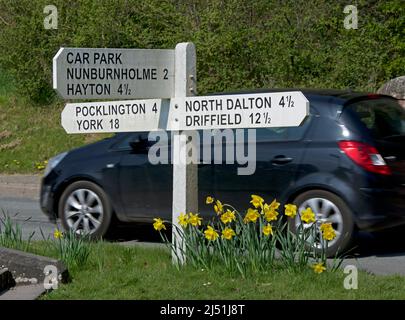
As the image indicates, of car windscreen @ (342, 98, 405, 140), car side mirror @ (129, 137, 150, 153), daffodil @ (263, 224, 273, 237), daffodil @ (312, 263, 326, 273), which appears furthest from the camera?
car side mirror @ (129, 137, 150, 153)

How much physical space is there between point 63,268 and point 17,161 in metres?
11.4

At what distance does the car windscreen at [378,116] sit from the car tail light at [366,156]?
22 cm

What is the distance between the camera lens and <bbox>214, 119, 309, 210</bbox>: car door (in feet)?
32.7

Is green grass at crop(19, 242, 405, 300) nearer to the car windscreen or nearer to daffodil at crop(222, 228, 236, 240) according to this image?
daffodil at crop(222, 228, 236, 240)

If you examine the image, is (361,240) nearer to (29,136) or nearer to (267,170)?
(267,170)

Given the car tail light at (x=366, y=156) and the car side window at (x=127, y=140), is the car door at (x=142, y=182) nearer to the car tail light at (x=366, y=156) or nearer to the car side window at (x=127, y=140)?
the car side window at (x=127, y=140)

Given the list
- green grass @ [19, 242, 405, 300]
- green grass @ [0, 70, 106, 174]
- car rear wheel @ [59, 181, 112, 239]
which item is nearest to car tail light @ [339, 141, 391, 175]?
green grass @ [19, 242, 405, 300]

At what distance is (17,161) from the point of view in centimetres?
1898

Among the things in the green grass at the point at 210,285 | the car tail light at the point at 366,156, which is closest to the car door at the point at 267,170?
the car tail light at the point at 366,156

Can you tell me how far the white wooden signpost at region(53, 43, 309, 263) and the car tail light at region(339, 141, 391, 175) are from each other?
1860 millimetres

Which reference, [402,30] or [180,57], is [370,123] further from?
[402,30]

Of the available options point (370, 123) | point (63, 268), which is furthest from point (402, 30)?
point (63, 268)

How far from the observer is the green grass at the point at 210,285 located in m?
7.33
